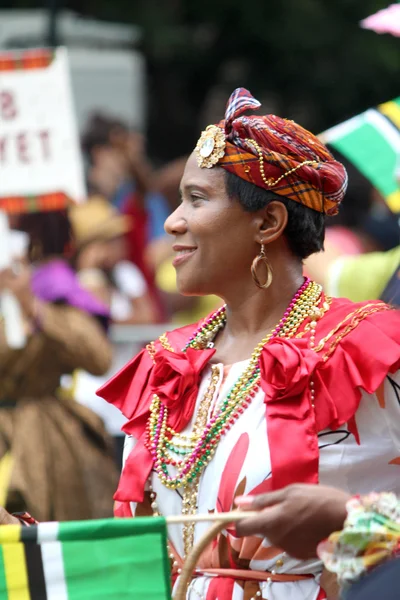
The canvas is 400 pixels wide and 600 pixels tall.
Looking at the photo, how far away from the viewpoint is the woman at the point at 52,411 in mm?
5738

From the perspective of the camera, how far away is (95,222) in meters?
8.15

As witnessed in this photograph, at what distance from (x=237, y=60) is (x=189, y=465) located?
13.2 m

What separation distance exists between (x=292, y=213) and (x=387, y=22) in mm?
1830

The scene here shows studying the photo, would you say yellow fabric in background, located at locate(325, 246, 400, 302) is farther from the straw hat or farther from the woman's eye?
the straw hat

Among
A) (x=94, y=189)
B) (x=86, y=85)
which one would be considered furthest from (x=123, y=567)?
(x=86, y=85)

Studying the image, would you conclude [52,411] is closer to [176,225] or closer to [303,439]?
[176,225]

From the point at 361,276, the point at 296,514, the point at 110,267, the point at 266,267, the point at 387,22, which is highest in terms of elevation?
the point at 387,22

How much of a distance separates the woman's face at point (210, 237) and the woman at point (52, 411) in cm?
272

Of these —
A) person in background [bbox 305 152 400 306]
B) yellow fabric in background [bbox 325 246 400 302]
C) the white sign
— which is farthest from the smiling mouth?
the white sign

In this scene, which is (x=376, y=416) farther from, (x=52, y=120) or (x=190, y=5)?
(x=190, y=5)

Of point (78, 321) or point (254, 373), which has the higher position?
point (254, 373)

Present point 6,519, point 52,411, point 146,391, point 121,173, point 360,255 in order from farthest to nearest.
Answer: point 121,173 < point 52,411 < point 360,255 < point 146,391 < point 6,519

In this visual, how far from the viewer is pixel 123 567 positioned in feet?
8.21

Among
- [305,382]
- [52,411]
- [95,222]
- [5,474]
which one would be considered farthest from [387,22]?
[95,222]
